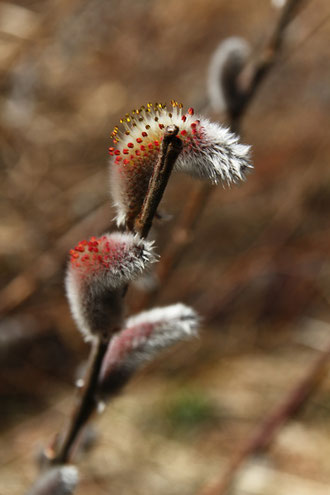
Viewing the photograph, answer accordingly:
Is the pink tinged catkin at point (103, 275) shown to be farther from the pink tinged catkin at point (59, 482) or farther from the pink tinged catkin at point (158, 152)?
the pink tinged catkin at point (59, 482)

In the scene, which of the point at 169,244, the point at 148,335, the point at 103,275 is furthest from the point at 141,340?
the point at 169,244

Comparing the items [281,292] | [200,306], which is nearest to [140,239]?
[200,306]

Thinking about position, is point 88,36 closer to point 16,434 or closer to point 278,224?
point 278,224

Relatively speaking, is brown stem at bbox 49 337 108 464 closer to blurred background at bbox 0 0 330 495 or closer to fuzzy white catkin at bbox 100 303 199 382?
fuzzy white catkin at bbox 100 303 199 382

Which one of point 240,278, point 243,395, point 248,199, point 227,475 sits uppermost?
point 248,199

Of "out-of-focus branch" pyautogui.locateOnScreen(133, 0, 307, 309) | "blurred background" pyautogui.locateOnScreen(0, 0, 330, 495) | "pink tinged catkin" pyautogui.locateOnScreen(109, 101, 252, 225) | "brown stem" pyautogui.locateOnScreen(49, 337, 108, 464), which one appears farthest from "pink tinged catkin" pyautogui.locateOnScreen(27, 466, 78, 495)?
"blurred background" pyautogui.locateOnScreen(0, 0, 330, 495)

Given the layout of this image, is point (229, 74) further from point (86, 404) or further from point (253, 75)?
point (86, 404)

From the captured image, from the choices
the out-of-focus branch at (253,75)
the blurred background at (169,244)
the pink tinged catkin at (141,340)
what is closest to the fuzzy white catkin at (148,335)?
the pink tinged catkin at (141,340)

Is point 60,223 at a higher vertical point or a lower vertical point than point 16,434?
higher
